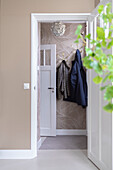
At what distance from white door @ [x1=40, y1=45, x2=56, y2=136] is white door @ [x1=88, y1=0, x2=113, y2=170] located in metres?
1.72

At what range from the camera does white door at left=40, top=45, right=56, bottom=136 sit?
4.79m

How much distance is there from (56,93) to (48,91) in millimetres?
206

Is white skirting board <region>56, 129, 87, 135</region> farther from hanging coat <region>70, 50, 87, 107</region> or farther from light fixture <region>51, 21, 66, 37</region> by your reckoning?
light fixture <region>51, 21, 66, 37</region>

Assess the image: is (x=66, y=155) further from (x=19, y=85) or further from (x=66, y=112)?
(x=66, y=112)

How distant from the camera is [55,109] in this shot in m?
4.80

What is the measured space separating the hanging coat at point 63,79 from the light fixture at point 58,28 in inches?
24.5

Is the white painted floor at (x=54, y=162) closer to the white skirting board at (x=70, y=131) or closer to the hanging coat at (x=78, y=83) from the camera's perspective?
the hanging coat at (x=78, y=83)

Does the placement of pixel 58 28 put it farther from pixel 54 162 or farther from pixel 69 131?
pixel 54 162

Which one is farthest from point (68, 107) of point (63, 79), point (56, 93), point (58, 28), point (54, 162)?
point (54, 162)

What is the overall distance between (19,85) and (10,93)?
0.18 m

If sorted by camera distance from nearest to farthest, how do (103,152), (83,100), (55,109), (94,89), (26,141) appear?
(103,152) → (94,89) → (26,141) → (83,100) → (55,109)

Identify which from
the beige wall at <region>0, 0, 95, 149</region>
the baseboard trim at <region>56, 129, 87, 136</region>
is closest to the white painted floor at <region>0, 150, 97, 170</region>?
the beige wall at <region>0, 0, 95, 149</region>

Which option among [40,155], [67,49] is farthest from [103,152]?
[67,49]

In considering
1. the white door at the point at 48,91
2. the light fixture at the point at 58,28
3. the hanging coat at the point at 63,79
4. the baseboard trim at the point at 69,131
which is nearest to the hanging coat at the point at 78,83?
the hanging coat at the point at 63,79
